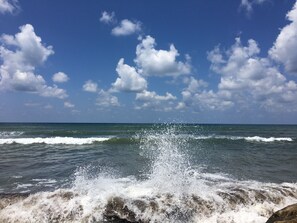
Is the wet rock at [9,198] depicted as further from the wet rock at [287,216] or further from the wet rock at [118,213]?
the wet rock at [287,216]

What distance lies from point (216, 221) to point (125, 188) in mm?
3733

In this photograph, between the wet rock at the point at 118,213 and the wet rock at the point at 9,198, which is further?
the wet rock at the point at 9,198

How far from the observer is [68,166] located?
53.4 ft

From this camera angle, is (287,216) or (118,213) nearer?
(287,216)

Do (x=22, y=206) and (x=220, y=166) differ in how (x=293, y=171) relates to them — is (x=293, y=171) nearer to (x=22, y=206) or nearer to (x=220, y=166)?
(x=220, y=166)

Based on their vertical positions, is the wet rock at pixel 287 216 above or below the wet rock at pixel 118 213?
above

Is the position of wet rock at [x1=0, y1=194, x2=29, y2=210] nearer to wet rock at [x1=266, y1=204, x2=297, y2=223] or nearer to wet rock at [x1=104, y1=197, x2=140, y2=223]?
wet rock at [x1=104, y1=197, x2=140, y2=223]

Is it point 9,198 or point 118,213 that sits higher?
point 9,198

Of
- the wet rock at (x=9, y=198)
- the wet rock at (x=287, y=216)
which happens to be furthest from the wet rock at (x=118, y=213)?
the wet rock at (x=287, y=216)

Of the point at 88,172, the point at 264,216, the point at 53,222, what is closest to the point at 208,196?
the point at 264,216

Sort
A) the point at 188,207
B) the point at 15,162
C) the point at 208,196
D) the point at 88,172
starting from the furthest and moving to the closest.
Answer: the point at 15,162 < the point at 88,172 < the point at 208,196 < the point at 188,207

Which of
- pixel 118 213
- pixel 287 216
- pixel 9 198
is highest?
pixel 287 216

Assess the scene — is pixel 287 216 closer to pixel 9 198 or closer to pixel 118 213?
pixel 118 213

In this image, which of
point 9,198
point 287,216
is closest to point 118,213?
point 9,198
